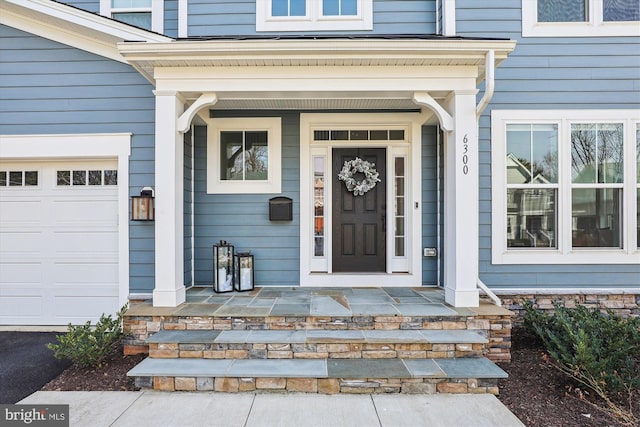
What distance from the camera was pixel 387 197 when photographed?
470cm

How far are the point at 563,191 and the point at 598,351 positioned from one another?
2040 millimetres

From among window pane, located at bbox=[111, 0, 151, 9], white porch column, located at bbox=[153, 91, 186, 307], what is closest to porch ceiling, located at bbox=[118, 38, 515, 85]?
white porch column, located at bbox=[153, 91, 186, 307]

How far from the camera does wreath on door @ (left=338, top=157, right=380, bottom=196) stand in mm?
4672

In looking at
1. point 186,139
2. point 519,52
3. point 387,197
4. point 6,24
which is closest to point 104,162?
point 186,139

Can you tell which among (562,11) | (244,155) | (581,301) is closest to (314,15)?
(244,155)

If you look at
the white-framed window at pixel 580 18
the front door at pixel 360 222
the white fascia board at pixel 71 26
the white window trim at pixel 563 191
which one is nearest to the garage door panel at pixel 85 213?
the white fascia board at pixel 71 26

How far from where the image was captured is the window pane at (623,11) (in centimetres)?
422

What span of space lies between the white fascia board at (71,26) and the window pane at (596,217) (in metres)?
5.04

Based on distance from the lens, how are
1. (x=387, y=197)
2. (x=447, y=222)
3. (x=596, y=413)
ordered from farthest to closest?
(x=387, y=197)
(x=447, y=222)
(x=596, y=413)

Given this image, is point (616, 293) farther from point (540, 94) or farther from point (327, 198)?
point (327, 198)

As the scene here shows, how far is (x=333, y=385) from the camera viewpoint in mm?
2787

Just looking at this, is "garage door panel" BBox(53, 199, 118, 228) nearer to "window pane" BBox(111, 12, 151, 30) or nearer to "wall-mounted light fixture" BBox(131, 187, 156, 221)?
"wall-mounted light fixture" BBox(131, 187, 156, 221)

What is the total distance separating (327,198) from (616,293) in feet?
11.8

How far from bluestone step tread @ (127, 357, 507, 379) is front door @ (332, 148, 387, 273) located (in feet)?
5.95
